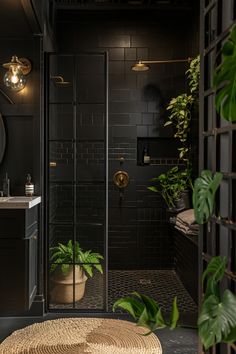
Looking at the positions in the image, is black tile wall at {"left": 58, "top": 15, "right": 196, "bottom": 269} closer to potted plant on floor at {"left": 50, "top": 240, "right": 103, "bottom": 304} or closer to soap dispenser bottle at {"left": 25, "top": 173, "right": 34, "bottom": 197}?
potted plant on floor at {"left": 50, "top": 240, "right": 103, "bottom": 304}

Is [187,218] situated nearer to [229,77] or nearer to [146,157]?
[146,157]

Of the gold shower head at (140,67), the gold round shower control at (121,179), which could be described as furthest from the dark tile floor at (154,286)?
the gold shower head at (140,67)

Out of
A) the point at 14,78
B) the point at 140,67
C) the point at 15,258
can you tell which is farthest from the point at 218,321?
the point at 140,67

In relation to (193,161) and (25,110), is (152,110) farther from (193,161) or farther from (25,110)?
(25,110)

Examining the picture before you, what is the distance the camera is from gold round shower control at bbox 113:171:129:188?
204 inches

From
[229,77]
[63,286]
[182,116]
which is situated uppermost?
[182,116]

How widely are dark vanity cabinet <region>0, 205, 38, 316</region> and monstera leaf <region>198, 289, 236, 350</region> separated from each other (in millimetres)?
2182

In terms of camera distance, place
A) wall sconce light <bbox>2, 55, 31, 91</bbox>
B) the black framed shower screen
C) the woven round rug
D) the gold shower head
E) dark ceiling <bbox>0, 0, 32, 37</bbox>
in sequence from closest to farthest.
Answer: the woven round rug
dark ceiling <bbox>0, 0, 32, 37</bbox>
wall sconce light <bbox>2, 55, 31, 91</bbox>
the gold shower head
the black framed shower screen

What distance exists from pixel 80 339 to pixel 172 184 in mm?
2290

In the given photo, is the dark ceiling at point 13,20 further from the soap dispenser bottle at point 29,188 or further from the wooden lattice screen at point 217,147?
the wooden lattice screen at point 217,147

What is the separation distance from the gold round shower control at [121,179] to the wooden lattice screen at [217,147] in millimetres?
3313

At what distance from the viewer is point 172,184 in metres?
4.86

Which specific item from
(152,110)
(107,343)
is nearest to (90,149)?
(152,110)

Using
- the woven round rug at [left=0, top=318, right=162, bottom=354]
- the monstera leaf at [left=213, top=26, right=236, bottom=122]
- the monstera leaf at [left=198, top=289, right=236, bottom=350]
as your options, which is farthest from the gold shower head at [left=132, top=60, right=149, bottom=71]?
the monstera leaf at [left=198, top=289, right=236, bottom=350]
